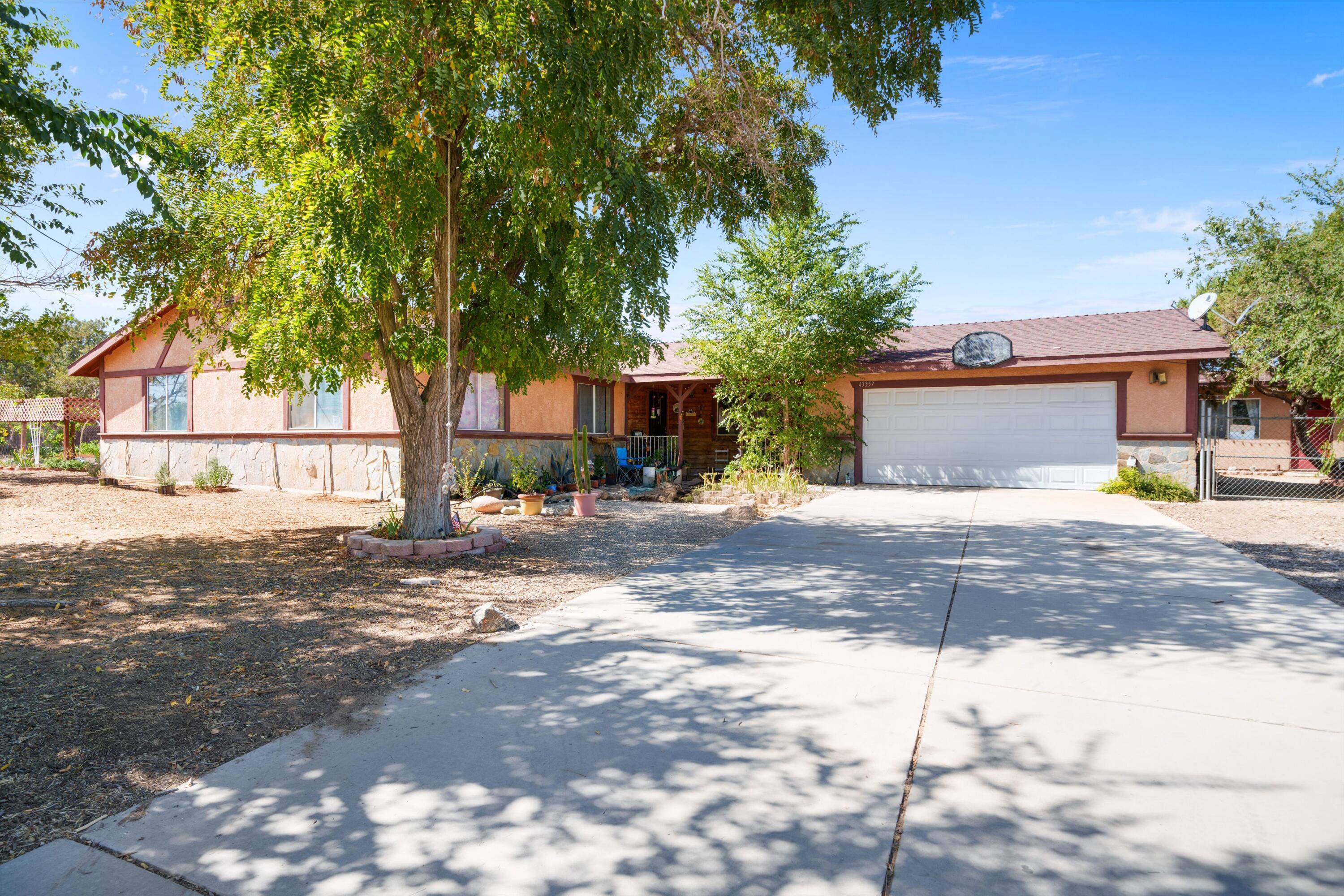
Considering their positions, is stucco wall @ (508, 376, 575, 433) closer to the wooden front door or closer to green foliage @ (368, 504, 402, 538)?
the wooden front door

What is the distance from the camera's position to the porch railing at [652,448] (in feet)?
57.3

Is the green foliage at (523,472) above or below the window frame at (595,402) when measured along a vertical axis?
below

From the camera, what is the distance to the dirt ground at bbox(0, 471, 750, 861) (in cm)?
280

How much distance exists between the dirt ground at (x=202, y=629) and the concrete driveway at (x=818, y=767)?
1.03 feet

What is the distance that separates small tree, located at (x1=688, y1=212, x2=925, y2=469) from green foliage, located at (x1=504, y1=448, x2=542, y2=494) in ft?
13.3

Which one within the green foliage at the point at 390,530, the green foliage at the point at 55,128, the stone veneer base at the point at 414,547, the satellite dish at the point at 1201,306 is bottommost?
the stone veneer base at the point at 414,547

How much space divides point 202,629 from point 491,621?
1885mm

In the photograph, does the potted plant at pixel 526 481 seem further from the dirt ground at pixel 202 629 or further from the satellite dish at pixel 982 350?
the satellite dish at pixel 982 350

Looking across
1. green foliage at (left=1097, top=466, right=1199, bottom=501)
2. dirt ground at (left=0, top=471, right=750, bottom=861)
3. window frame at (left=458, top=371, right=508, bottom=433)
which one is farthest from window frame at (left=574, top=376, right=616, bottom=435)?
green foliage at (left=1097, top=466, right=1199, bottom=501)

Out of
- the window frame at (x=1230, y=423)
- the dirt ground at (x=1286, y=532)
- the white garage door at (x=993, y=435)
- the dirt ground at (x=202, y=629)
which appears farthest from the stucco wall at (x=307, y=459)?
the window frame at (x=1230, y=423)

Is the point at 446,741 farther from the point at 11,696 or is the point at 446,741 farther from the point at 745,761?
the point at 11,696

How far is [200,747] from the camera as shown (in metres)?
2.92

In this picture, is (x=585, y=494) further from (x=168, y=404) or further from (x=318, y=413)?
(x=168, y=404)

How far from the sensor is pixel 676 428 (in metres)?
19.4
